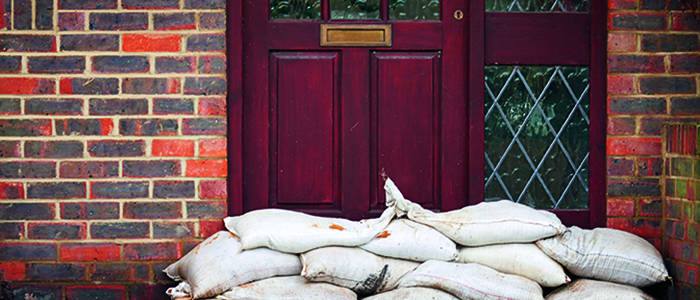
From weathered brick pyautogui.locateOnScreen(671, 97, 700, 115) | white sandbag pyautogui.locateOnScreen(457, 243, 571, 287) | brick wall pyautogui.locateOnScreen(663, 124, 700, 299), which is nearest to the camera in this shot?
white sandbag pyautogui.locateOnScreen(457, 243, 571, 287)

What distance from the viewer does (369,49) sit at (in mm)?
3213

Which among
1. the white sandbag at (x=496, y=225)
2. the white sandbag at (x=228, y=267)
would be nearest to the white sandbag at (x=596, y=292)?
the white sandbag at (x=496, y=225)

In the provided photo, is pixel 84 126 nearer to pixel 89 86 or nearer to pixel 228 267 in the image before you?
pixel 89 86

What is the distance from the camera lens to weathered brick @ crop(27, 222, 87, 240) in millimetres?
3045

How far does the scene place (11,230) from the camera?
3.04m

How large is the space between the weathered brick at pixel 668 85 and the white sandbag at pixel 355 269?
1.57 metres

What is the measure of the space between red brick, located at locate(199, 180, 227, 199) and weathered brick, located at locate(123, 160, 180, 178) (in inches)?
6.0

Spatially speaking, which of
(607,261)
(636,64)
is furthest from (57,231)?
(636,64)

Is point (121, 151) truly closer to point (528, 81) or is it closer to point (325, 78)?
point (325, 78)

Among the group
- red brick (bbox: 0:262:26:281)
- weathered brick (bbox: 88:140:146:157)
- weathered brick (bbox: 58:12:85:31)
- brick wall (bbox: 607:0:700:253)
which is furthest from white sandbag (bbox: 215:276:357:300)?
brick wall (bbox: 607:0:700:253)

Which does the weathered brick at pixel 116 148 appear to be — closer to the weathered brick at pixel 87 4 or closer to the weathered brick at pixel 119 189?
the weathered brick at pixel 119 189

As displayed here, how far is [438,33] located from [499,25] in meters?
0.33

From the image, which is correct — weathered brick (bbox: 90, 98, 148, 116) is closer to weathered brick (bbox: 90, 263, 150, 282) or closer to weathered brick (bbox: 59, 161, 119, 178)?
weathered brick (bbox: 59, 161, 119, 178)

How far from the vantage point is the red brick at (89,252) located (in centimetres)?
306
